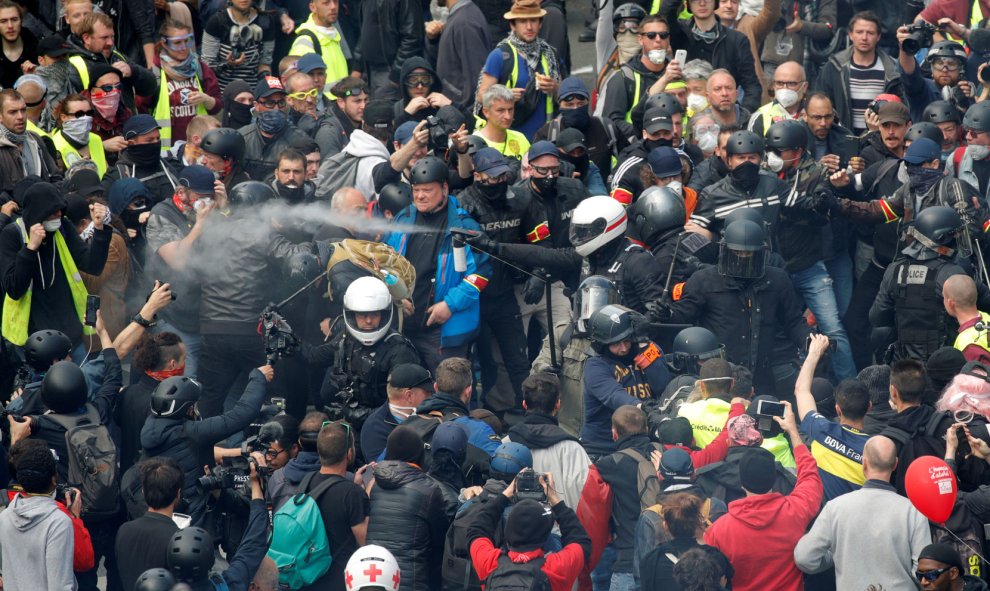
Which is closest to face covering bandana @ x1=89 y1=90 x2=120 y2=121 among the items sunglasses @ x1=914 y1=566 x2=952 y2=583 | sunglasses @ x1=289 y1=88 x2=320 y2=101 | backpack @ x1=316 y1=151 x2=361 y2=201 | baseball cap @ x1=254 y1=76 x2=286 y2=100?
baseball cap @ x1=254 y1=76 x2=286 y2=100

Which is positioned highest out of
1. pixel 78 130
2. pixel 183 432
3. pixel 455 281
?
pixel 78 130

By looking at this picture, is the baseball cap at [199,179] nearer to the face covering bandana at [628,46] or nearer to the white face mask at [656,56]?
the white face mask at [656,56]

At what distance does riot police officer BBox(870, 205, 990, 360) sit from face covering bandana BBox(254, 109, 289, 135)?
4.96m

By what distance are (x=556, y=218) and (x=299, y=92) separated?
2885 mm

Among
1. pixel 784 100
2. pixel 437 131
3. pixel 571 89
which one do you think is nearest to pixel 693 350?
pixel 437 131

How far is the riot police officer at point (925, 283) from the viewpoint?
10.9 meters

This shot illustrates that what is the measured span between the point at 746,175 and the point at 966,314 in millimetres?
2108

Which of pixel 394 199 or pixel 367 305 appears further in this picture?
pixel 394 199

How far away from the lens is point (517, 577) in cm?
803

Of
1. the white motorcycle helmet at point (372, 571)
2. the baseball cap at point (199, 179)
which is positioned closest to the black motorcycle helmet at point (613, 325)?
the white motorcycle helmet at point (372, 571)

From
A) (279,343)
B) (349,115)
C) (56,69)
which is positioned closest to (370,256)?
(279,343)

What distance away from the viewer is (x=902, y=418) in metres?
9.16

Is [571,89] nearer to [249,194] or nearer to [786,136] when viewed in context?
[786,136]

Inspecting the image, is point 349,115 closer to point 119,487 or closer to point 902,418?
point 119,487
